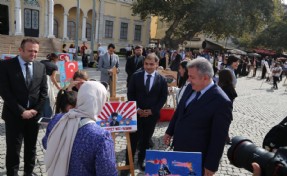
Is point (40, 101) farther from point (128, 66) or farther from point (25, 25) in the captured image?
point (25, 25)

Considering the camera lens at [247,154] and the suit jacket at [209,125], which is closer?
the camera lens at [247,154]

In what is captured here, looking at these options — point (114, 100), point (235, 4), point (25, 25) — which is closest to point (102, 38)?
point (25, 25)

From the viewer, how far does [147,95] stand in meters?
4.54

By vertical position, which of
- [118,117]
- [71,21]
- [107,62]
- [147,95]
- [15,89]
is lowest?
[118,117]

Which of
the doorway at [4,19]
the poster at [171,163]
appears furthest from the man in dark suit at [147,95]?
the doorway at [4,19]

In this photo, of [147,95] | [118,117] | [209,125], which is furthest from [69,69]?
[209,125]

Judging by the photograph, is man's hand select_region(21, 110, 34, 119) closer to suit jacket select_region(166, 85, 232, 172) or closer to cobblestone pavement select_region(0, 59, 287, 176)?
cobblestone pavement select_region(0, 59, 287, 176)

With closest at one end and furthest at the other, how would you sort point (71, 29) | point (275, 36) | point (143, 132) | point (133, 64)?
point (143, 132) → point (133, 64) → point (71, 29) → point (275, 36)

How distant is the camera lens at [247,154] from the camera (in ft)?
5.56

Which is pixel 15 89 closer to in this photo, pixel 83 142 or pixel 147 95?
pixel 147 95

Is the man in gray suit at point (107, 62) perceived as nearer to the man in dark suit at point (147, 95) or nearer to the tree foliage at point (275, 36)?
the man in dark suit at point (147, 95)

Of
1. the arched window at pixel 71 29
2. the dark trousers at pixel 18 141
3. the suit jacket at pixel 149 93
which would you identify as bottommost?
the dark trousers at pixel 18 141

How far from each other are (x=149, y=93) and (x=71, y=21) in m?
30.1

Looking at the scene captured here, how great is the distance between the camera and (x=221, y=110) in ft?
9.30
